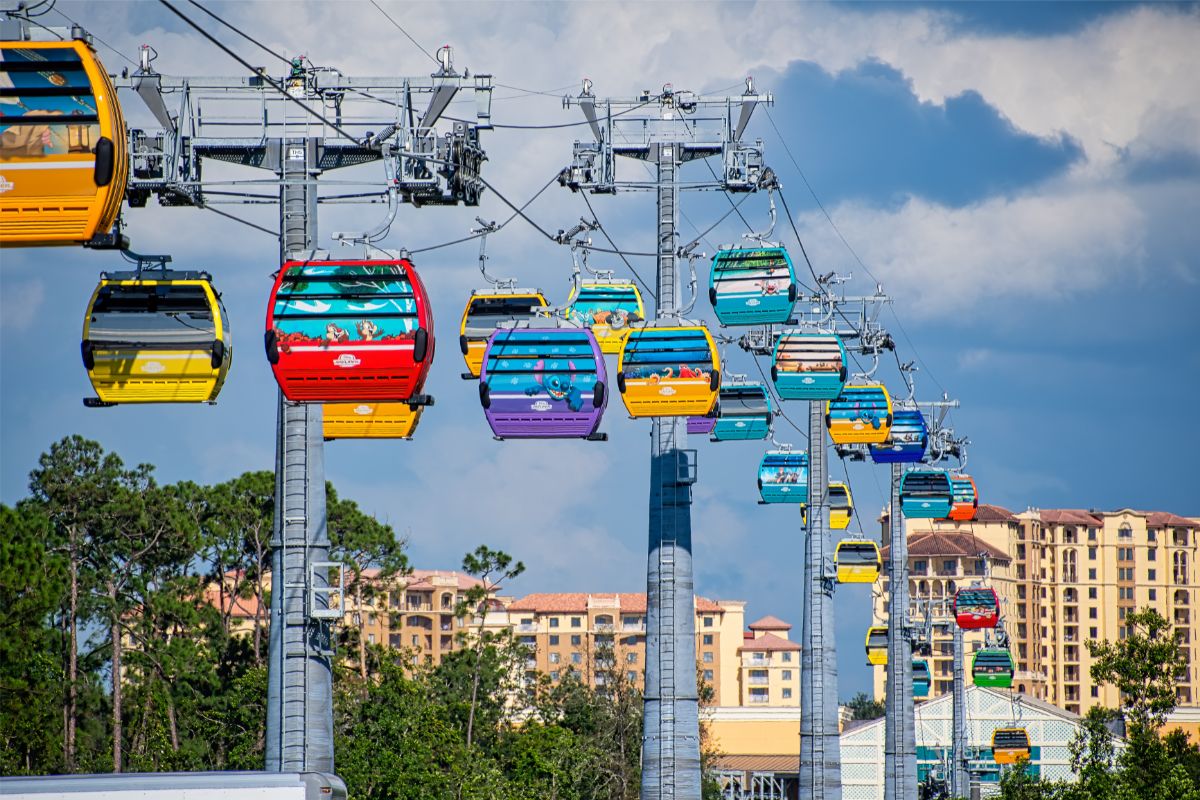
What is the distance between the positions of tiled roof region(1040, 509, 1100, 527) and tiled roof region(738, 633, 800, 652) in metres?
29.7

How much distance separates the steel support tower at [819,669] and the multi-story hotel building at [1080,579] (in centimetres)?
13038

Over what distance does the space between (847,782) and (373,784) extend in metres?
54.3

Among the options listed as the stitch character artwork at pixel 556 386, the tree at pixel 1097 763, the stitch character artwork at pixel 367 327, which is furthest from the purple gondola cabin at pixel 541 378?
the tree at pixel 1097 763

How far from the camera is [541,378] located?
20312 mm

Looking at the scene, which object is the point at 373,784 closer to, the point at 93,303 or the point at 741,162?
the point at 741,162

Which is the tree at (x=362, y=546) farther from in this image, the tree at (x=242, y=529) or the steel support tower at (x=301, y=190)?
the steel support tower at (x=301, y=190)

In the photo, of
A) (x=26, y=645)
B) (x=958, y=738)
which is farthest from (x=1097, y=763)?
(x=26, y=645)

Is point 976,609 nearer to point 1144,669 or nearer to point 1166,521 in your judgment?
point 1144,669

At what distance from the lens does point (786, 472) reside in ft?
130

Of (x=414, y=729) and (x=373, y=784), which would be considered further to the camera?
(x=414, y=729)

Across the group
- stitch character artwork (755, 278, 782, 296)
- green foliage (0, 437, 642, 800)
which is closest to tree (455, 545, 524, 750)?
green foliage (0, 437, 642, 800)

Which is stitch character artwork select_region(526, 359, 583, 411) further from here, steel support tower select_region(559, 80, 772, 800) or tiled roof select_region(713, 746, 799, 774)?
tiled roof select_region(713, 746, 799, 774)

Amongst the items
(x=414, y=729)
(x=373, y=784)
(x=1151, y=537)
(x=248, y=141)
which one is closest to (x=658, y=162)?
(x=248, y=141)

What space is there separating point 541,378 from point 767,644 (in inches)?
5140
